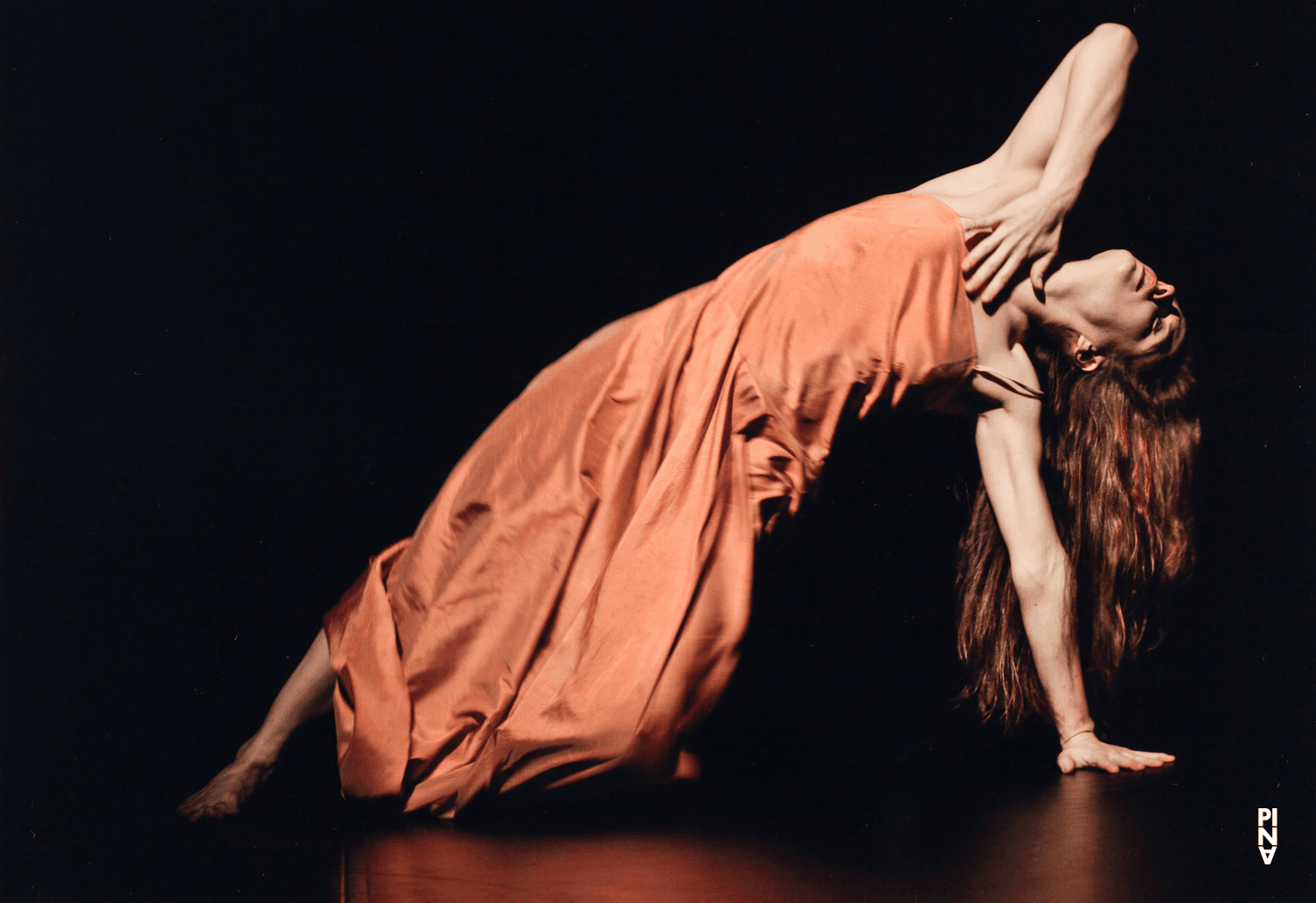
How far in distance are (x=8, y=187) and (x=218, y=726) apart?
3.29 ft

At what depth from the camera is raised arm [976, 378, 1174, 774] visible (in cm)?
156

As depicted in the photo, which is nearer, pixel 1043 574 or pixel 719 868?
pixel 719 868

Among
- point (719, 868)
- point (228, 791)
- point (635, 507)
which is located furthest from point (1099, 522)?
point (228, 791)

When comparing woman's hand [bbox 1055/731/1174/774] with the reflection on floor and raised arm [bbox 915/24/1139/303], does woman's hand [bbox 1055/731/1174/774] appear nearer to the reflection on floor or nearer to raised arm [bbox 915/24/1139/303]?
the reflection on floor

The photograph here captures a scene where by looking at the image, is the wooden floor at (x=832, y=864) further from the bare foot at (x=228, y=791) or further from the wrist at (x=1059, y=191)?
the wrist at (x=1059, y=191)

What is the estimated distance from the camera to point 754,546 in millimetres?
1420

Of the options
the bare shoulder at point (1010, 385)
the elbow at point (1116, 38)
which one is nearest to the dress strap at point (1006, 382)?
the bare shoulder at point (1010, 385)

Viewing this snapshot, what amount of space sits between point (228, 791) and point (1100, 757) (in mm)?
1317

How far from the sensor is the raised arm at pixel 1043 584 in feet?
5.11

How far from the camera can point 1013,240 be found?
1.47 meters

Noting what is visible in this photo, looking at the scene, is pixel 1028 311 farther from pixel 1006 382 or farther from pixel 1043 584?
pixel 1043 584

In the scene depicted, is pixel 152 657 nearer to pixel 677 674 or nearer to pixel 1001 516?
pixel 677 674

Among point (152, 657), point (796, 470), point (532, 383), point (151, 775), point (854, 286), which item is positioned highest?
point (854, 286)

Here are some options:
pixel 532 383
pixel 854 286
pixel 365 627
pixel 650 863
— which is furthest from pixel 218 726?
pixel 854 286
